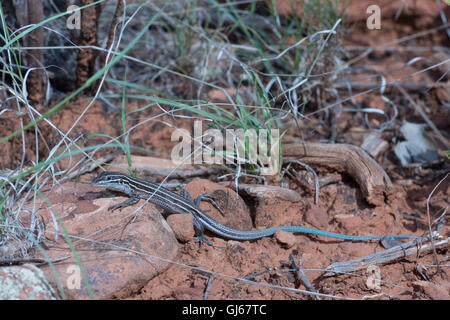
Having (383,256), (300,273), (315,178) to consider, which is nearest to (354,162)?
(315,178)

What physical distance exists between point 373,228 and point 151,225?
6.19 ft

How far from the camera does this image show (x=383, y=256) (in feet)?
10.4

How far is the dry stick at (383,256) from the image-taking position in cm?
307

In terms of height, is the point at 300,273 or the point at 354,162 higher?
the point at 354,162

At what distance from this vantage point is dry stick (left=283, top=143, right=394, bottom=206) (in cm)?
374

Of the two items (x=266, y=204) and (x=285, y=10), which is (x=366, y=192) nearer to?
(x=266, y=204)

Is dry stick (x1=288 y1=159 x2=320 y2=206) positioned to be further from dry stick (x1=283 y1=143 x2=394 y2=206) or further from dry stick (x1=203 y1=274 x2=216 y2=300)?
dry stick (x1=203 y1=274 x2=216 y2=300)

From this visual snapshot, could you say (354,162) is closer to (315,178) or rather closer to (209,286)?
(315,178)

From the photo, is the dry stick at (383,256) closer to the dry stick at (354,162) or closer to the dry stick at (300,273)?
the dry stick at (300,273)

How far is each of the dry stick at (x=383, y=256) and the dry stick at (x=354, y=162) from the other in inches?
25.0

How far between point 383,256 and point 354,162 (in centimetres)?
98

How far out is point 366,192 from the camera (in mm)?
3760
